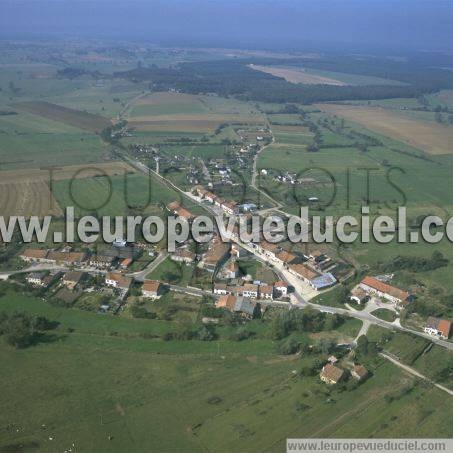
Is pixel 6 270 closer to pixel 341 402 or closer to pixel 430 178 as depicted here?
pixel 341 402

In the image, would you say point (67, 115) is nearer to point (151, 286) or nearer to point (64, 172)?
point (64, 172)

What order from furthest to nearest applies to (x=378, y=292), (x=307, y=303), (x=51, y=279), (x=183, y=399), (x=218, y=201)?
1. (x=218, y=201)
2. (x=51, y=279)
3. (x=378, y=292)
4. (x=307, y=303)
5. (x=183, y=399)

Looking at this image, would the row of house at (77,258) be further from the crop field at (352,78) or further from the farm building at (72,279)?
the crop field at (352,78)

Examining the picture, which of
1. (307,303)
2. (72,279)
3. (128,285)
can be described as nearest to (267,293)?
(307,303)

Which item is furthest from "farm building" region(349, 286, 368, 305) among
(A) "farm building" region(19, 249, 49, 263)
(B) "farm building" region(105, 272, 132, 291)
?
(A) "farm building" region(19, 249, 49, 263)

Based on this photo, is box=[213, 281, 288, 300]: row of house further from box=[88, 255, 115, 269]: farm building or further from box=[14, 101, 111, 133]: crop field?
box=[14, 101, 111, 133]: crop field

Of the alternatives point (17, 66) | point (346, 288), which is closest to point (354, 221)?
point (346, 288)
